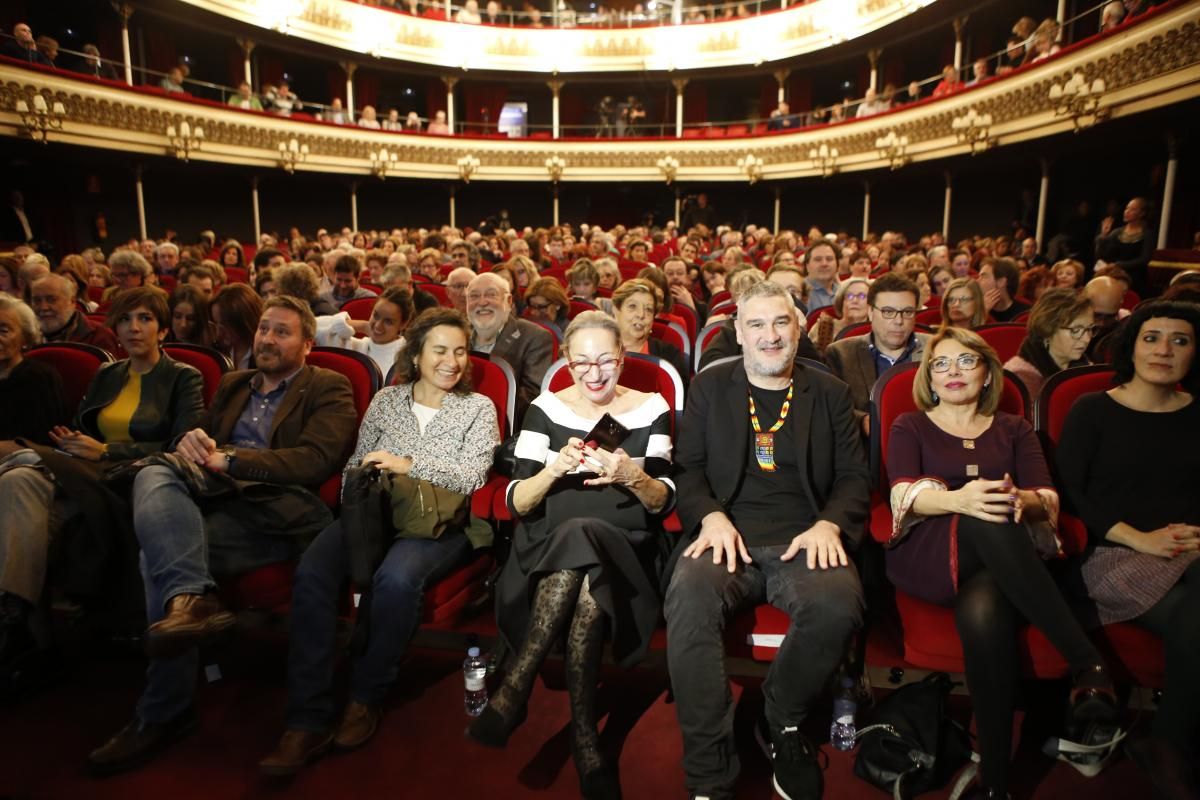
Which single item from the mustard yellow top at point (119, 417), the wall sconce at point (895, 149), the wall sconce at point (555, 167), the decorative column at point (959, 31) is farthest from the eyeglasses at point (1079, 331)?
the wall sconce at point (555, 167)

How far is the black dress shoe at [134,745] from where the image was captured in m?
1.89

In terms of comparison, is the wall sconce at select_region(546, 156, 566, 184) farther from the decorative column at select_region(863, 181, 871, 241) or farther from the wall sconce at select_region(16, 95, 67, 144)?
the wall sconce at select_region(16, 95, 67, 144)

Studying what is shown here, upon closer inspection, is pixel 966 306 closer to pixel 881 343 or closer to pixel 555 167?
pixel 881 343

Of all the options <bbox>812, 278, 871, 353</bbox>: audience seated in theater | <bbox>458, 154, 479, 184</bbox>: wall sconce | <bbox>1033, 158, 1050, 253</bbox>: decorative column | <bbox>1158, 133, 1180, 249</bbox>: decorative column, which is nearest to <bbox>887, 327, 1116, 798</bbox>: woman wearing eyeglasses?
<bbox>812, 278, 871, 353</bbox>: audience seated in theater

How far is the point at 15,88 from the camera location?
32.6 feet

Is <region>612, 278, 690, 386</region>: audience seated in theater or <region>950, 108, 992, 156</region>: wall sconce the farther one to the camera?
<region>950, 108, 992, 156</region>: wall sconce

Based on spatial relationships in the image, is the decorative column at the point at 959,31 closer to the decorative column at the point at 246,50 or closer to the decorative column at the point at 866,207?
the decorative column at the point at 866,207

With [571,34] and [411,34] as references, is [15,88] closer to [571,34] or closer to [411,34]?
[411,34]

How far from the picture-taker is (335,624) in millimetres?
2027

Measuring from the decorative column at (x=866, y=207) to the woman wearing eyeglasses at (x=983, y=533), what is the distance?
15.3 m

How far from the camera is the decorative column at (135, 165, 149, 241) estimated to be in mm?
12648

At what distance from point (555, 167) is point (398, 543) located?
18.3 meters

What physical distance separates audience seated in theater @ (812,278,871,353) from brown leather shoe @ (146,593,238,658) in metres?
2.83

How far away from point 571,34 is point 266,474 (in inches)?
801
